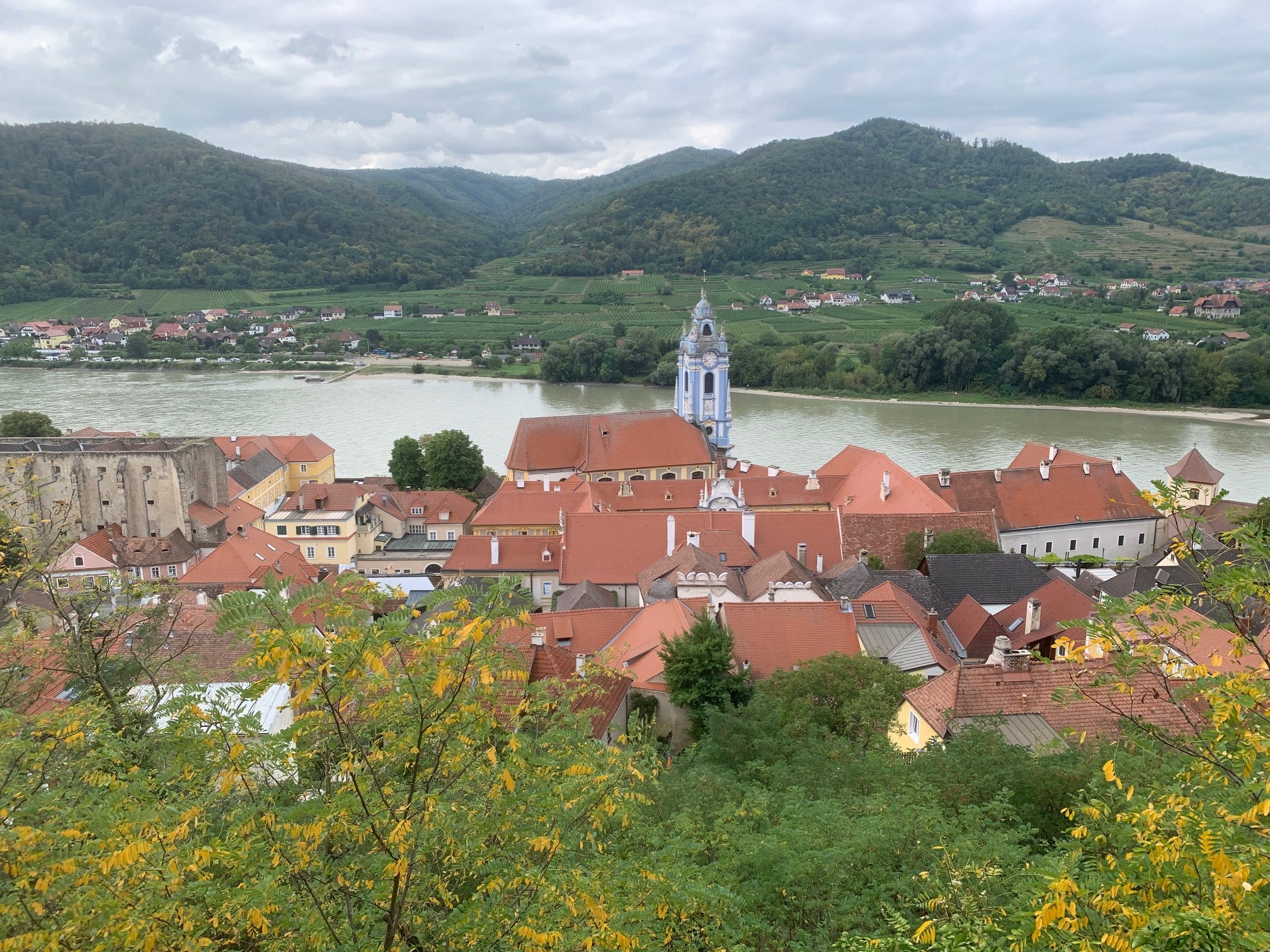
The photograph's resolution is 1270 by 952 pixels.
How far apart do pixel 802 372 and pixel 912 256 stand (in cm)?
6209

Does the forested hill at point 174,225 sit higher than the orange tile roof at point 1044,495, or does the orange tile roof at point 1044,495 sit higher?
the forested hill at point 174,225

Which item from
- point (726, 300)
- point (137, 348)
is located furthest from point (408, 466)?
point (726, 300)

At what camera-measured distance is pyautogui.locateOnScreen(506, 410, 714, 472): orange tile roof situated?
117 ft

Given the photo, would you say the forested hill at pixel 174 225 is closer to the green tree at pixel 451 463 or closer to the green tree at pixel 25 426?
the green tree at pixel 25 426

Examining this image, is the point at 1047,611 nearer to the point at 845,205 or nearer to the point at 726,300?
the point at 726,300

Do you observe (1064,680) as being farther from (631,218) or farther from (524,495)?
(631,218)

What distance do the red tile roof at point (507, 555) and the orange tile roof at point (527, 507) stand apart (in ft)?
6.12

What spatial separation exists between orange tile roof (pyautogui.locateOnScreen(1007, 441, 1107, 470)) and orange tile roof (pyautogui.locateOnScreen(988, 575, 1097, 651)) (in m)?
11.4

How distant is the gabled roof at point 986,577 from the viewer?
19719 mm

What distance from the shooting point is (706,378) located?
40.2 m

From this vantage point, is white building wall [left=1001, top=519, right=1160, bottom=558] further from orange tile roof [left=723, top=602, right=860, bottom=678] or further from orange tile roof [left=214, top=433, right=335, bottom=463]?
orange tile roof [left=214, top=433, right=335, bottom=463]

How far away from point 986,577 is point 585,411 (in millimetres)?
38277

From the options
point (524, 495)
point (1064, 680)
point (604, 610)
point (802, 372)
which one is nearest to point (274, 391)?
point (802, 372)

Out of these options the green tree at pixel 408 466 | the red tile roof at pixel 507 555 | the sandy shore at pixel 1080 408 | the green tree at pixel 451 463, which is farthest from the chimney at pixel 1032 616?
the sandy shore at pixel 1080 408
